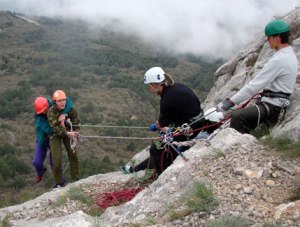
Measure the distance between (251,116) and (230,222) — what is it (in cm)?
273

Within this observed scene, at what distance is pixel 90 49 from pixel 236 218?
16778 centimetres

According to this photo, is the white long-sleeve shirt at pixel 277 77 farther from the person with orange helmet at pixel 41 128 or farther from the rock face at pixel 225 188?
the person with orange helmet at pixel 41 128

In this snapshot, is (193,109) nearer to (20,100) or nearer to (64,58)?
(20,100)

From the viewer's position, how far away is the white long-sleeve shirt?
6238 millimetres

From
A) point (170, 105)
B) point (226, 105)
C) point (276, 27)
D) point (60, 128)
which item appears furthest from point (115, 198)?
point (276, 27)

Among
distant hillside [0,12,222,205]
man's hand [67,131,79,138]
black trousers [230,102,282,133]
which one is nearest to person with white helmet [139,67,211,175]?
black trousers [230,102,282,133]

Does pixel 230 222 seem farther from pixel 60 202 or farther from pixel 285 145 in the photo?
pixel 60 202

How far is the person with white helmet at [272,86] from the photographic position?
20.4 feet

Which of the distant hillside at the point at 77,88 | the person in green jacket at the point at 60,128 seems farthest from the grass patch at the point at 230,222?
the distant hillside at the point at 77,88

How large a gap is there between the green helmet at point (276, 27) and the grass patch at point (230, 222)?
3132mm

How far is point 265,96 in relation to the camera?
6.58 metres

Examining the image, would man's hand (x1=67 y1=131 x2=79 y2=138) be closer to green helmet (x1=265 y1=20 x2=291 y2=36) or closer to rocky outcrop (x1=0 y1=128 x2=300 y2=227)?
rocky outcrop (x1=0 y1=128 x2=300 y2=227)

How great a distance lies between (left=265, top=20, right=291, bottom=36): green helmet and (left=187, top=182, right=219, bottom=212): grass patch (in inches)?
106

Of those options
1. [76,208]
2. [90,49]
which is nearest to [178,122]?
[76,208]
